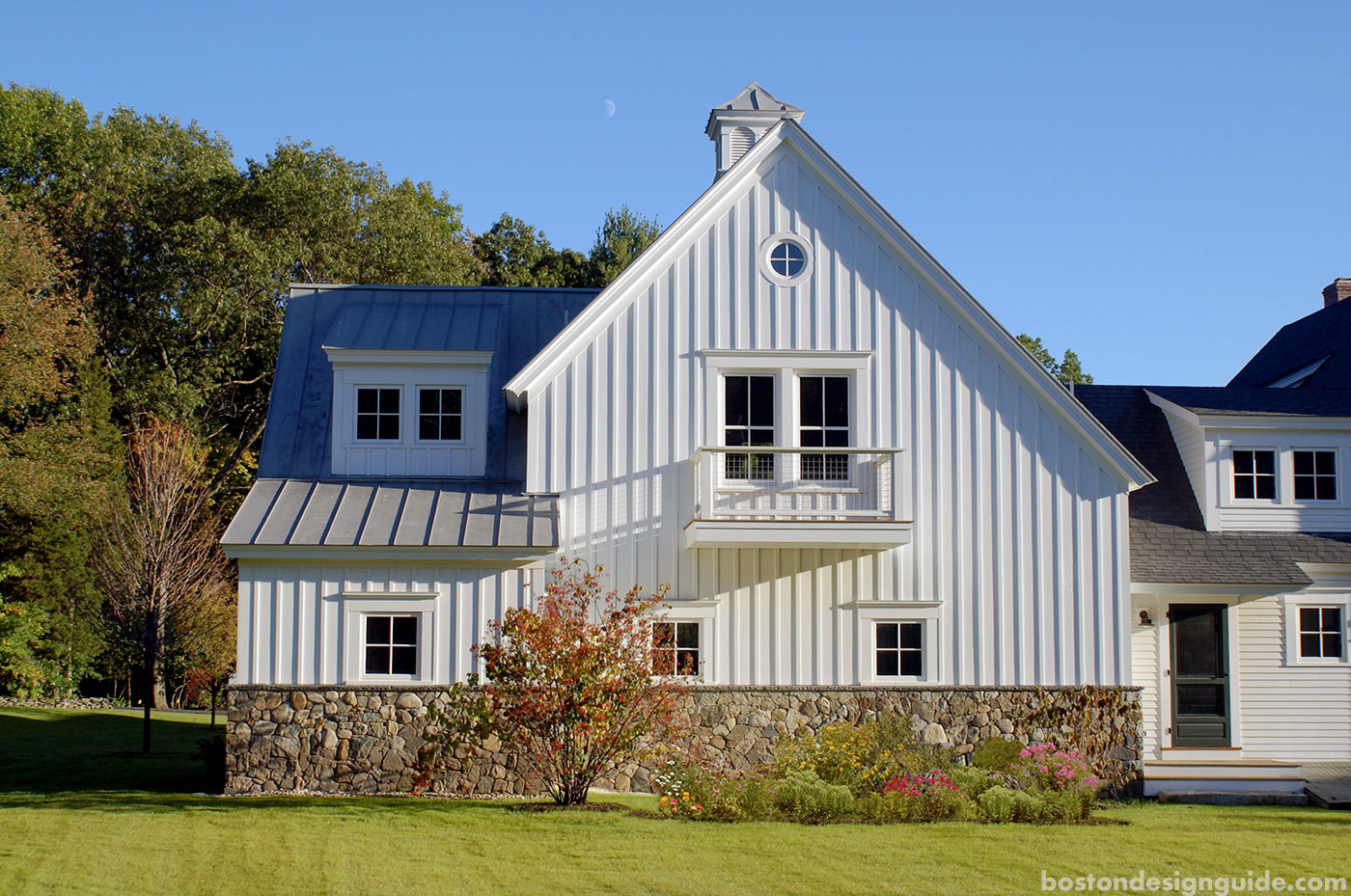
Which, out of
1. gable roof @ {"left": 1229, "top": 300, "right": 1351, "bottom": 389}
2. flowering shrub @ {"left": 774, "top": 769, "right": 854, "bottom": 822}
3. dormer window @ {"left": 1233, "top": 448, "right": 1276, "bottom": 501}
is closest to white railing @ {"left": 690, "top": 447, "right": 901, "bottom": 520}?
flowering shrub @ {"left": 774, "top": 769, "right": 854, "bottom": 822}

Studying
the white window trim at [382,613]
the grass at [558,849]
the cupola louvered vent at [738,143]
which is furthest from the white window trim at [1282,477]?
the white window trim at [382,613]

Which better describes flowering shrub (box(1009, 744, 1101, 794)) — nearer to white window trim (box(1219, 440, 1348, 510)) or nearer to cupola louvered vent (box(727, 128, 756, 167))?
white window trim (box(1219, 440, 1348, 510))

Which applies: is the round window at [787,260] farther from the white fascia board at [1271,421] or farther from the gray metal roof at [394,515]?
the white fascia board at [1271,421]

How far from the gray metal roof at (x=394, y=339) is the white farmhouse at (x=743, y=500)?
10 cm

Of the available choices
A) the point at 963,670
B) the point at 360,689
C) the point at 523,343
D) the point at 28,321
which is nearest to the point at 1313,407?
the point at 963,670

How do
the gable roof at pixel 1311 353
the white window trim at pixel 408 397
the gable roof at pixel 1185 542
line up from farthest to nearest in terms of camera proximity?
the gable roof at pixel 1311 353 → the gable roof at pixel 1185 542 → the white window trim at pixel 408 397

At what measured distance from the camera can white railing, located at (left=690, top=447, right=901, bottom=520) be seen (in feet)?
46.8

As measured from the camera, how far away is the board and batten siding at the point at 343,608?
13.9m

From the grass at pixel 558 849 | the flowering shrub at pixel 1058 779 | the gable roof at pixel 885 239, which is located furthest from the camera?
the gable roof at pixel 885 239

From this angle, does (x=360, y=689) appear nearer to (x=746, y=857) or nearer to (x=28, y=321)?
(x=746, y=857)

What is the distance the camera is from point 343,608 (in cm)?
1406

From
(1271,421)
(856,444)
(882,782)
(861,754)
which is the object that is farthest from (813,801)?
(1271,421)

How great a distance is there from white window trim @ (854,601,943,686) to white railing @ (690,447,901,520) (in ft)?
4.05

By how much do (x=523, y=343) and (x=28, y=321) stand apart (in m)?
14.1
